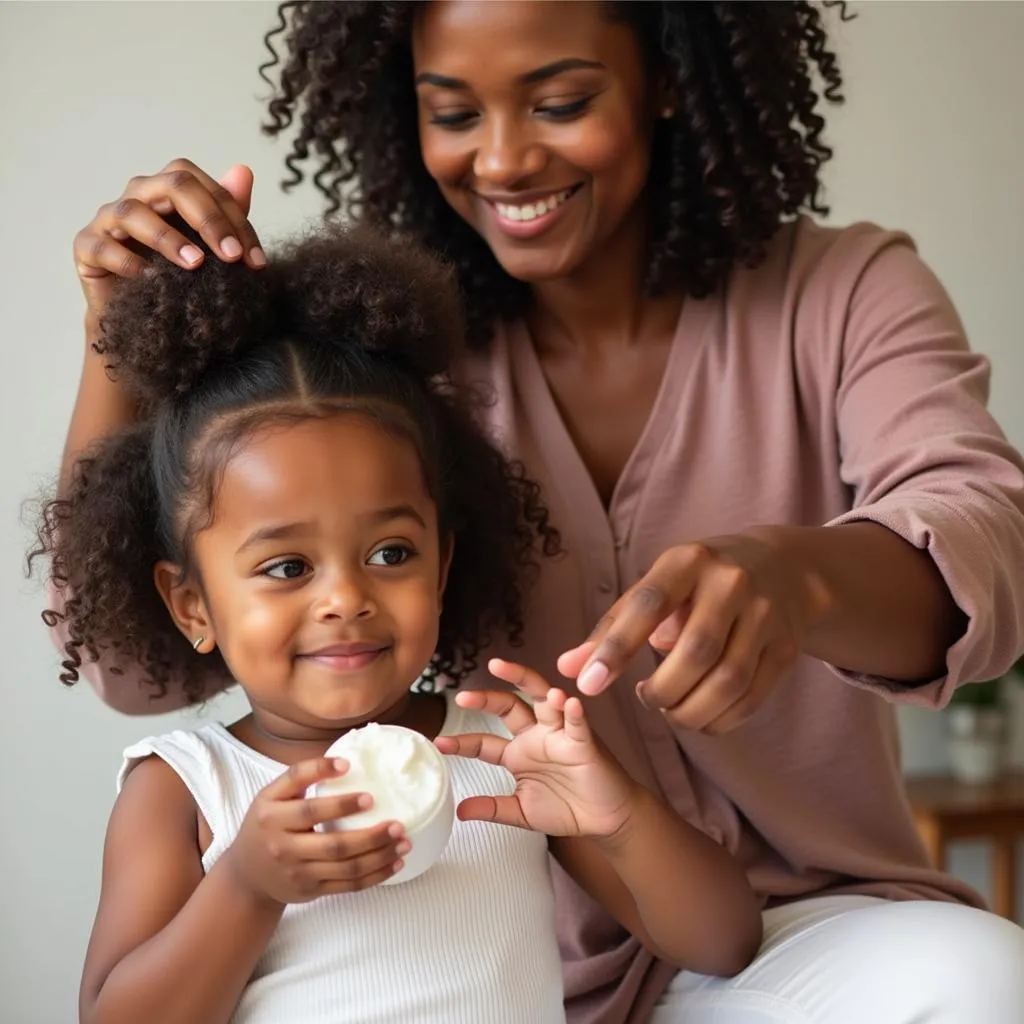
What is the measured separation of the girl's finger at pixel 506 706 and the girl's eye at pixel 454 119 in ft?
1.99

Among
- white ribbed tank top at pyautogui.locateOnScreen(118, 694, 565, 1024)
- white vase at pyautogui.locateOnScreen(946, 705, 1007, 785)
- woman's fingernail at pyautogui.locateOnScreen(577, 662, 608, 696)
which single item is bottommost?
white vase at pyautogui.locateOnScreen(946, 705, 1007, 785)

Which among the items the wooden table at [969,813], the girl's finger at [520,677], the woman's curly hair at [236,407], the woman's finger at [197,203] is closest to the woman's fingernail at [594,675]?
the girl's finger at [520,677]

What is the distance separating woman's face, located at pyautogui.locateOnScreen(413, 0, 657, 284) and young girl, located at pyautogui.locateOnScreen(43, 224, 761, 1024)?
0.56 feet

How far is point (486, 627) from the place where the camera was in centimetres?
137

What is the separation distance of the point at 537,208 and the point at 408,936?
2.35 ft

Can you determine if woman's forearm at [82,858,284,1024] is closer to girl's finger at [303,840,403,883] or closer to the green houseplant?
girl's finger at [303,840,403,883]

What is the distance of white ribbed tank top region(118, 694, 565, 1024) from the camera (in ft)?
3.47

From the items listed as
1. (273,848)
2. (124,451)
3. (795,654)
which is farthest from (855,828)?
(124,451)

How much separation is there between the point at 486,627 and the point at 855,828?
0.41 m

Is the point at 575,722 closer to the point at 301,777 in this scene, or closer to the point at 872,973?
the point at 301,777

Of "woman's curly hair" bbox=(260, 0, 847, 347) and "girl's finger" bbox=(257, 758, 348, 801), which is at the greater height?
"woman's curly hair" bbox=(260, 0, 847, 347)

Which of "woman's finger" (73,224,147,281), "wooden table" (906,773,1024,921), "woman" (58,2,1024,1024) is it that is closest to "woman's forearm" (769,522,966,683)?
"woman" (58,2,1024,1024)

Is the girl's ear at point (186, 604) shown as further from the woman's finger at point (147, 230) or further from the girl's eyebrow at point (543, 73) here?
the girl's eyebrow at point (543, 73)

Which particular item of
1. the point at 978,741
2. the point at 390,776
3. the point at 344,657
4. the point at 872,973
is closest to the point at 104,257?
the point at 344,657
